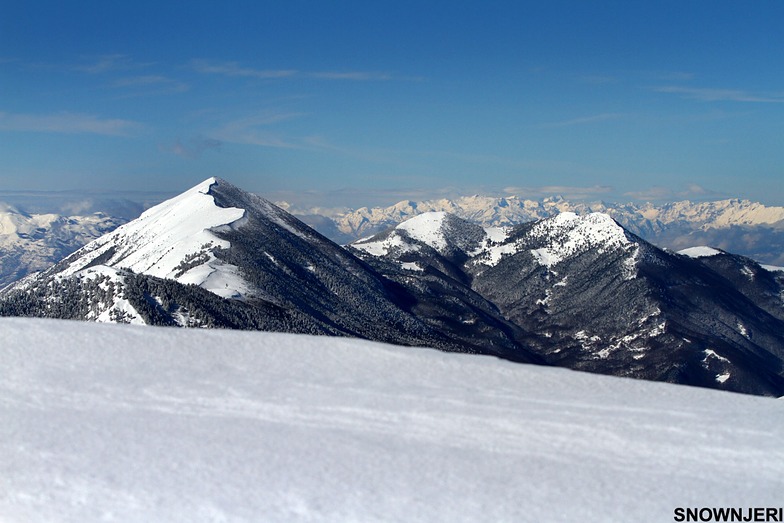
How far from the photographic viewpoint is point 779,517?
2059cm

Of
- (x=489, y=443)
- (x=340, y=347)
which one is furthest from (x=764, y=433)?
(x=340, y=347)

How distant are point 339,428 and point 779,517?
13918mm

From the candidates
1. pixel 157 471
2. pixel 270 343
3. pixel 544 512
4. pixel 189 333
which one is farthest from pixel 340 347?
pixel 544 512

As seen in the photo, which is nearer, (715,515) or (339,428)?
(715,515)

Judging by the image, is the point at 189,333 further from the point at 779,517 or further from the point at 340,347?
the point at 779,517

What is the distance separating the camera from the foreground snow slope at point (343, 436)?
67.7 feet

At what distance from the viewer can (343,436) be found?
2477 cm

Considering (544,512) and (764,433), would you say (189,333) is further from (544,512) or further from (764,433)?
(764,433)

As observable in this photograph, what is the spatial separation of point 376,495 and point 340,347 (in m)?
12.9

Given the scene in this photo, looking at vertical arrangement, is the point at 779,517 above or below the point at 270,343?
below

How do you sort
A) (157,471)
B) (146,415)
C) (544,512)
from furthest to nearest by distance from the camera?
(146,415) → (157,471) → (544,512)

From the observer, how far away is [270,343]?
34.0m

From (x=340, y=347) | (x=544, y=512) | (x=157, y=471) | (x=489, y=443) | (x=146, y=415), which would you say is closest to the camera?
(x=544, y=512)

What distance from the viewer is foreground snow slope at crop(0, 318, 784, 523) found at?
2064cm
